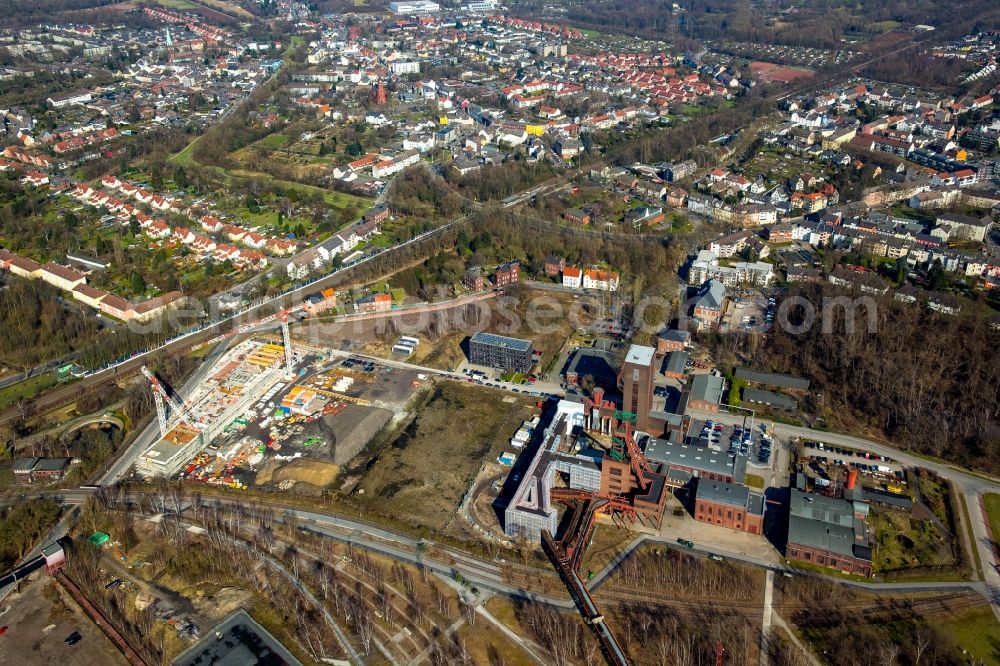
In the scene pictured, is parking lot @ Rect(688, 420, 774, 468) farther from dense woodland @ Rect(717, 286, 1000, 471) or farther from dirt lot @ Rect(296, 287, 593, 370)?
dirt lot @ Rect(296, 287, 593, 370)

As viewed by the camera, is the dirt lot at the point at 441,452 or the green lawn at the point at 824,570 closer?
the green lawn at the point at 824,570

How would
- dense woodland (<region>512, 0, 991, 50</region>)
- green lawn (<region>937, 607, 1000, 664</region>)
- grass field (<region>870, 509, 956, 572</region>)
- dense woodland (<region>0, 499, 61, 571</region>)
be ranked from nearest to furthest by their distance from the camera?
green lawn (<region>937, 607, 1000, 664</region>), grass field (<region>870, 509, 956, 572</region>), dense woodland (<region>0, 499, 61, 571</region>), dense woodland (<region>512, 0, 991, 50</region>)

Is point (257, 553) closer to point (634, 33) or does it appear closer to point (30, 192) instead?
point (30, 192)

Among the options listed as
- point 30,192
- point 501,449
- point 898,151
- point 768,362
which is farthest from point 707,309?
point 30,192

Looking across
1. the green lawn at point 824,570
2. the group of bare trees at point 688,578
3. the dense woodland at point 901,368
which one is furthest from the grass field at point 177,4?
the green lawn at point 824,570

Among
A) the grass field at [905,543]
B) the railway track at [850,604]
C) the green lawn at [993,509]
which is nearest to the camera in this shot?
the railway track at [850,604]

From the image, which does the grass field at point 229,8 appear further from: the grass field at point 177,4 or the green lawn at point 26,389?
the green lawn at point 26,389

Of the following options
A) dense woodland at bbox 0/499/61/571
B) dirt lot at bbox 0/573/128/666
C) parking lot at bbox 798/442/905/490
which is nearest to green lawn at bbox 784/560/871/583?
parking lot at bbox 798/442/905/490
